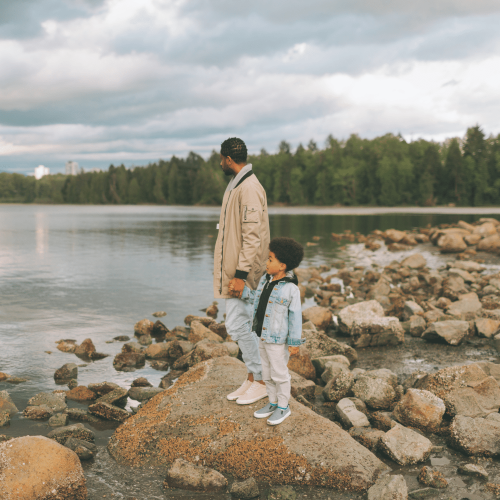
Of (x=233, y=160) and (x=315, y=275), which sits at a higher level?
(x=233, y=160)

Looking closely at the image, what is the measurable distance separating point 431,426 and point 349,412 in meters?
0.95

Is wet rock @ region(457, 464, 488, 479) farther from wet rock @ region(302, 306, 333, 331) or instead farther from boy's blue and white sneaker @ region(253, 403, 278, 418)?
wet rock @ region(302, 306, 333, 331)

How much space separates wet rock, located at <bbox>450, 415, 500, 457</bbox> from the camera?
16.6 feet

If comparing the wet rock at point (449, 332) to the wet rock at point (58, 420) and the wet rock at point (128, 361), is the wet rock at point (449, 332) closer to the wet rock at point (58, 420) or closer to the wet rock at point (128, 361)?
the wet rock at point (128, 361)

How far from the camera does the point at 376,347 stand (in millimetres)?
9500

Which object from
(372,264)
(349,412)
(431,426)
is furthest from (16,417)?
(372,264)

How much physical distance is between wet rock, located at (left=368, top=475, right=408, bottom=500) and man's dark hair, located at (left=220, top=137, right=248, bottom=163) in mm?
3352

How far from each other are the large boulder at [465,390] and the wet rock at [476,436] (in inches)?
20.5

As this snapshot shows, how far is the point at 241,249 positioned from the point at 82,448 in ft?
8.80

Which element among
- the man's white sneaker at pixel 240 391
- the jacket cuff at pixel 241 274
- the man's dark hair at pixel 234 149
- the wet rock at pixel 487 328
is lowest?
the wet rock at pixel 487 328

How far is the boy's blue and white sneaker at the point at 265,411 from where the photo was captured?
16.2 feet

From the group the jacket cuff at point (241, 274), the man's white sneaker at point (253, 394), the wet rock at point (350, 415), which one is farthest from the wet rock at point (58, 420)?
the wet rock at point (350, 415)

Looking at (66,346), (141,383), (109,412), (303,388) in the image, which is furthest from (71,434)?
(66,346)

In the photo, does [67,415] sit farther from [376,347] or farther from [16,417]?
[376,347]
